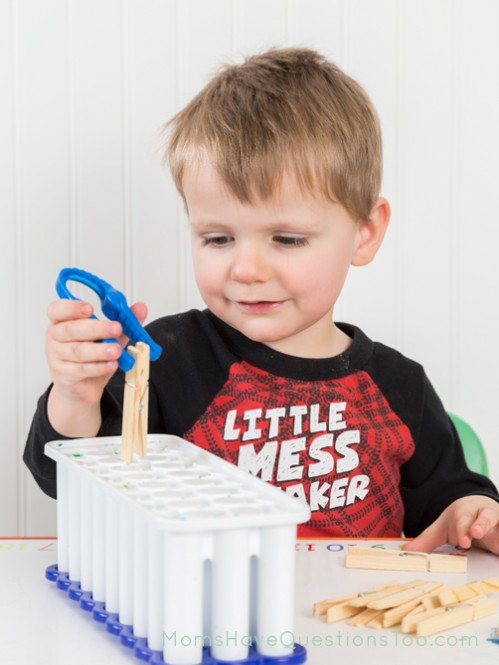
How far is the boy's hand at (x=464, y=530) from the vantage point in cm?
Result: 89

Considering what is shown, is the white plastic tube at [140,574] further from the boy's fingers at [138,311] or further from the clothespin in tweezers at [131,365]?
the boy's fingers at [138,311]

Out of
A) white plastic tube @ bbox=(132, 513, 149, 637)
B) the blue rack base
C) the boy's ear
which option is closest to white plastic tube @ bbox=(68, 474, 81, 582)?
the blue rack base

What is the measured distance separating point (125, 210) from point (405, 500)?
0.55 m

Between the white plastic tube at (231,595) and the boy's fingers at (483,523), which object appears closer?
the white plastic tube at (231,595)

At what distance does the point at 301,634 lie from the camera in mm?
666

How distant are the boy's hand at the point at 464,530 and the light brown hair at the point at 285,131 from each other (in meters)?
0.34

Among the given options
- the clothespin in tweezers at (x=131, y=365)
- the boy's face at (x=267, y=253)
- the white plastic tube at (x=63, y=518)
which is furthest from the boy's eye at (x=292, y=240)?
the white plastic tube at (x=63, y=518)

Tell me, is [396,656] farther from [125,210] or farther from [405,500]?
[125,210]

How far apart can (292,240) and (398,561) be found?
1.17 ft

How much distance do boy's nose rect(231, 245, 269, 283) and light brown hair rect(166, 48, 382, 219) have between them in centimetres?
5

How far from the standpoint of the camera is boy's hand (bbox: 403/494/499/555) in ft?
2.93

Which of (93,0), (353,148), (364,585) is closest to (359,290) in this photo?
(353,148)

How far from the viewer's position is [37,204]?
1395mm

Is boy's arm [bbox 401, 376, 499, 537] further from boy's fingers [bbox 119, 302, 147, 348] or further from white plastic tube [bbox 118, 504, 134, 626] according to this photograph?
white plastic tube [bbox 118, 504, 134, 626]
